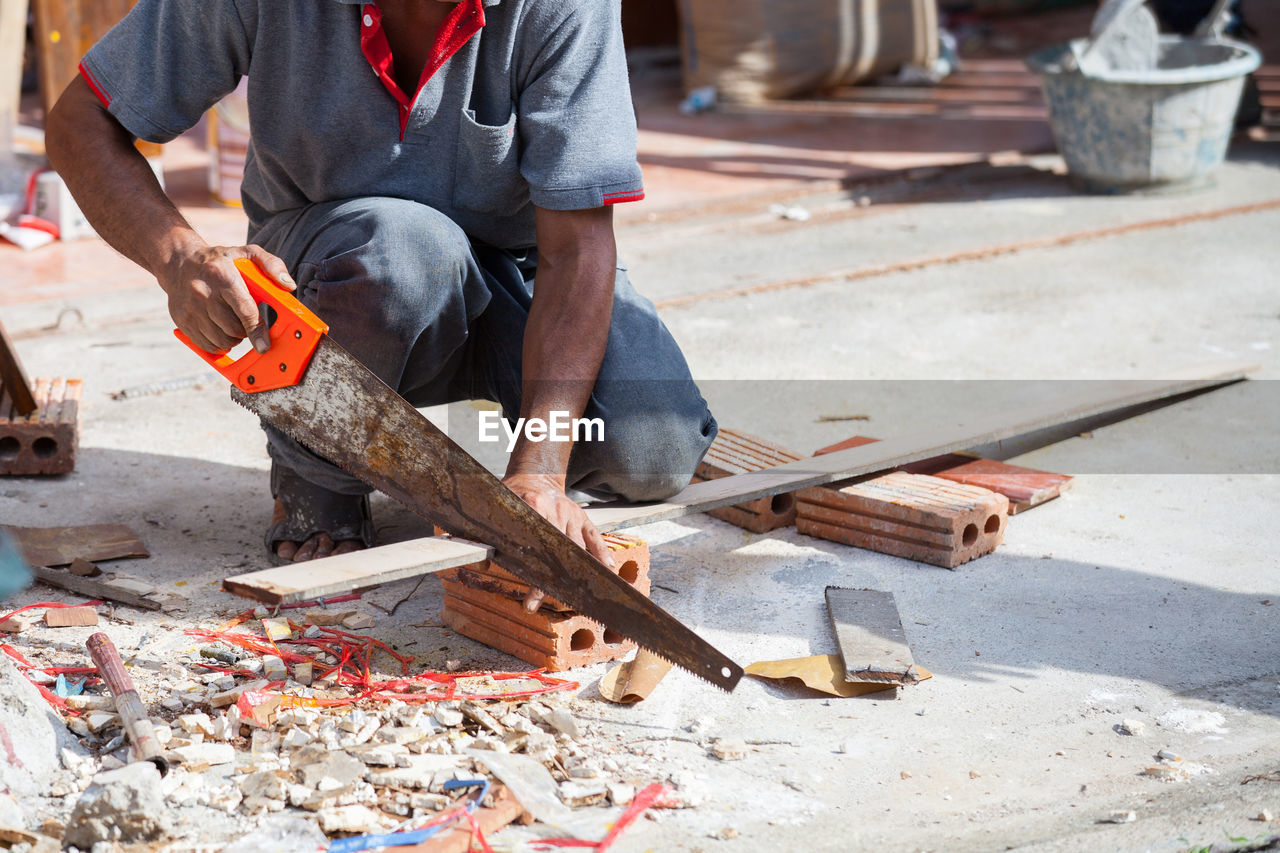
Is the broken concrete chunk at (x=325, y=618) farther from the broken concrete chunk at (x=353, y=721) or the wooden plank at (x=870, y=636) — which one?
the wooden plank at (x=870, y=636)

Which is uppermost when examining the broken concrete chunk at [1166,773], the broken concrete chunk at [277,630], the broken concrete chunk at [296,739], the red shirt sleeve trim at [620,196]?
the red shirt sleeve trim at [620,196]

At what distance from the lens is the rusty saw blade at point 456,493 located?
2.58 metres

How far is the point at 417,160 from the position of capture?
10.0 ft

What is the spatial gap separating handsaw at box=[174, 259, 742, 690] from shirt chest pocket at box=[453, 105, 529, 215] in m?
0.65

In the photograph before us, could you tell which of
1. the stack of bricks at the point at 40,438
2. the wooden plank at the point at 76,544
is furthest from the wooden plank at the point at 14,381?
the wooden plank at the point at 76,544

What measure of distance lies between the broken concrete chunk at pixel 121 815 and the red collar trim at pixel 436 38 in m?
1.56

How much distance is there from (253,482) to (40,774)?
1629 mm

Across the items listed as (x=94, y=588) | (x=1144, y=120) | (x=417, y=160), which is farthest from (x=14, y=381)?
(x=1144, y=120)

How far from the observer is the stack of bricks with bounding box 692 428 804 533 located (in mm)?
3545

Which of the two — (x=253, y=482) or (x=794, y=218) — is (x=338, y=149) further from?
(x=794, y=218)

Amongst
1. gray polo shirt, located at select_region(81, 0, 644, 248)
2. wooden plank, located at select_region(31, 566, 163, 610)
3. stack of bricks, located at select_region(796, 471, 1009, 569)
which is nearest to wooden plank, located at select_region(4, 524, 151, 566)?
wooden plank, located at select_region(31, 566, 163, 610)

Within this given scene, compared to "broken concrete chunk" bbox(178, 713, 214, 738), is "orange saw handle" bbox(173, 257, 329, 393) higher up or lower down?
higher up

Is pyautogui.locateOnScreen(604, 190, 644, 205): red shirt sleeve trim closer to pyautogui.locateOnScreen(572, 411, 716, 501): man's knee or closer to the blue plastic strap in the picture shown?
pyautogui.locateOnScreen(572, 411, 716, 501): man's knee

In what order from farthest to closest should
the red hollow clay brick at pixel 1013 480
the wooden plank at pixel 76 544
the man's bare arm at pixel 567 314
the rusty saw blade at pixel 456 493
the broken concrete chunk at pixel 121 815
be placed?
1. the red hollow clay brick at pixel 1013 480
2. the wooden plank at pixel 76 544
3. the man's bare arm at pixel 567 314
4. the rusty saw blade at pixel 456 493
5. the broken concrete chunk at pixel 121 815
